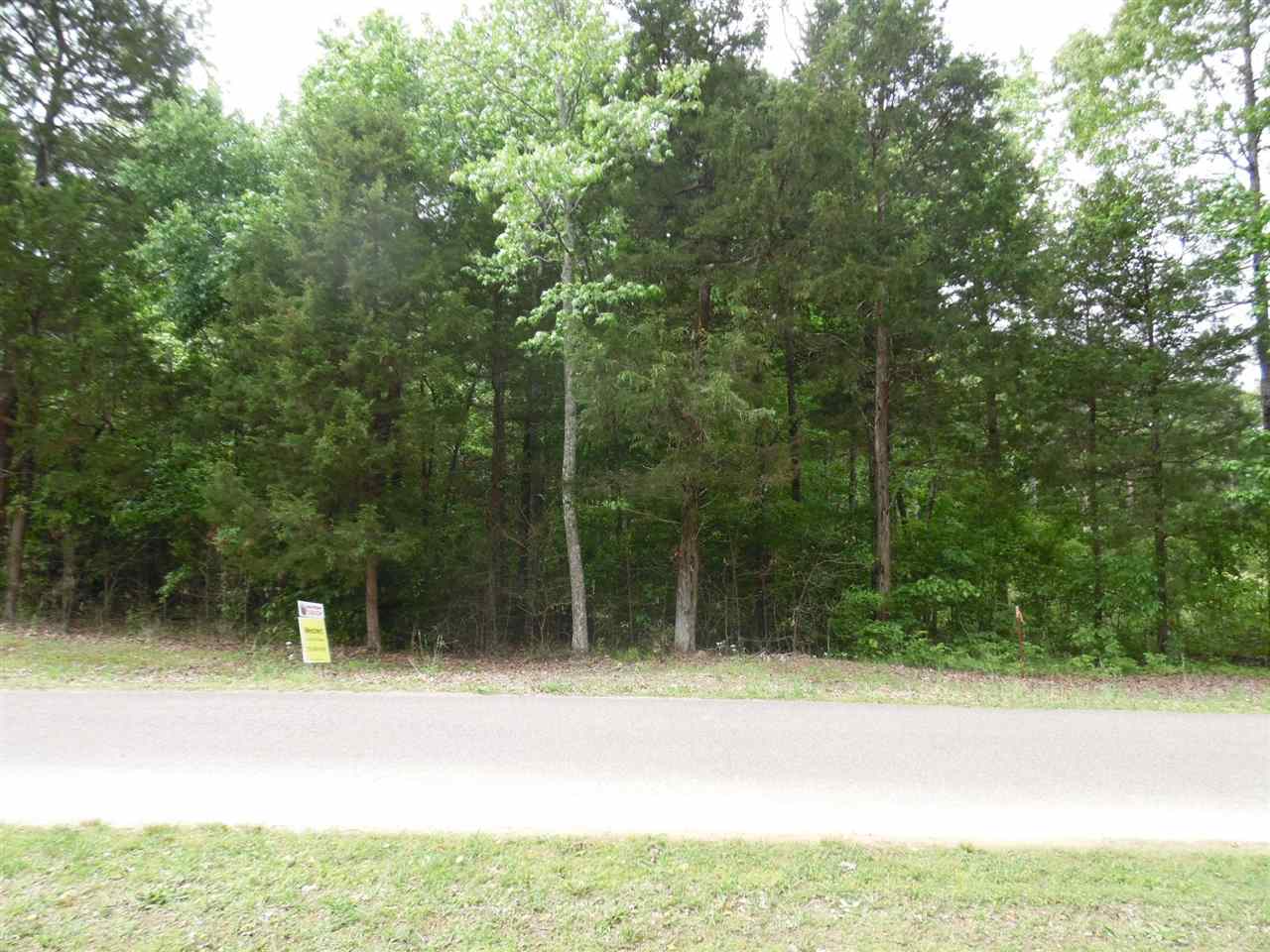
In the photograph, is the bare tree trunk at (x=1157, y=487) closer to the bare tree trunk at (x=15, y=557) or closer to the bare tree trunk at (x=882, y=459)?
the bare tree trunk at (x=882, y=459)

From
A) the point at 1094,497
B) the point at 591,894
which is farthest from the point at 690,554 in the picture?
the point at 591,894

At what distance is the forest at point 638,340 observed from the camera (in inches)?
455

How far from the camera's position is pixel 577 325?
11.3m

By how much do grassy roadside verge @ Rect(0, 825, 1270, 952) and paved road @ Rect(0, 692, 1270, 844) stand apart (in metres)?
0.37

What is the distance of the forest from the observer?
11.6 metres

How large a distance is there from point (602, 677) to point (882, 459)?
7.65 meters

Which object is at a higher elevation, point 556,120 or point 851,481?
point 556,120

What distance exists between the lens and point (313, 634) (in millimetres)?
9688

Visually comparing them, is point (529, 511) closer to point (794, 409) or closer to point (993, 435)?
point (794, 409)

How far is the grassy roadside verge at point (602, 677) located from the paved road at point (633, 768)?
92 cm

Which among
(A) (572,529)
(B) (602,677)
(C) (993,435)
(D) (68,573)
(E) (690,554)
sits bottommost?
(B) (602,677)

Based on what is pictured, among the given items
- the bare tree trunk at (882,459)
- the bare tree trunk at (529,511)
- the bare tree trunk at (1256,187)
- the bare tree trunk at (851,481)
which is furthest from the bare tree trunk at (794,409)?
the bare tree trunk at (1256,187)

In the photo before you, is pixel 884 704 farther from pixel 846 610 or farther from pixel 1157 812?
pixel 846 610

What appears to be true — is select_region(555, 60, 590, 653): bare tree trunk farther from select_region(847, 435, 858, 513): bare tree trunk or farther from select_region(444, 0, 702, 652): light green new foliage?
select_region(847, 435, 858, 513): bare tree trunk
